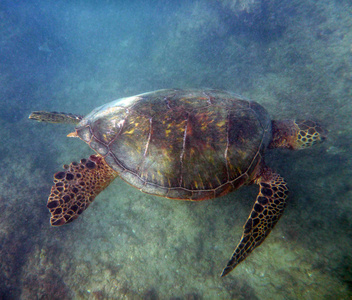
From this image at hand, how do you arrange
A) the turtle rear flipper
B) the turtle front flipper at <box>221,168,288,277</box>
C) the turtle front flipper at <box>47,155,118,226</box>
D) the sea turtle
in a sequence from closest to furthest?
the turtle front flipper at <box>221,168,288,277</box>, the sea turtle, the turtle front flipper at <box>47,155,118,226</box>, the turtle rear flipper

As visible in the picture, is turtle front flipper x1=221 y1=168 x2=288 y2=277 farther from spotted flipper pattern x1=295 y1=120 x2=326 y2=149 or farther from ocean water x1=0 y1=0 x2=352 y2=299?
spotted flipper pattern x1=295 y1=120 x2=326 y2=149

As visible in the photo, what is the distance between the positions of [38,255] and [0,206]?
171cm

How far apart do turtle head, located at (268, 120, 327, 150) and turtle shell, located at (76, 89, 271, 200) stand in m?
0.63

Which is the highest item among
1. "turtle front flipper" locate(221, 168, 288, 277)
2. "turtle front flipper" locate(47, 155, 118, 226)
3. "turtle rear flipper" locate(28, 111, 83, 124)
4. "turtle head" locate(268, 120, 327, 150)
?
"turtle head" locate(268, 120, 327, 150)

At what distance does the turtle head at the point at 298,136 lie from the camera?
312 centimetres

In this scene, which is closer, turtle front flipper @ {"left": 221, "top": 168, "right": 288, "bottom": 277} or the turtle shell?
turtle front flipper @ {"left": 221, "top": 168, "right": 288, "bottom": 277}

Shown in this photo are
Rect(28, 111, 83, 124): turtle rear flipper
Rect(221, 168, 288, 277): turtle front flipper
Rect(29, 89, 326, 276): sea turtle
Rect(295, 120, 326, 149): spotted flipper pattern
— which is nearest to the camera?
Rect(221, 168, 288, 277): turtle front flipper

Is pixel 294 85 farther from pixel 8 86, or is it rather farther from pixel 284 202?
pixel 8 86

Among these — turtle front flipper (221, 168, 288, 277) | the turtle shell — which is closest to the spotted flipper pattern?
the turtle shell

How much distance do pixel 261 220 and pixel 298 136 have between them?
1967 mm

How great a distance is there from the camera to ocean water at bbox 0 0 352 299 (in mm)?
2492

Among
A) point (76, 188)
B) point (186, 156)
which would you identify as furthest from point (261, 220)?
point (76, 188)

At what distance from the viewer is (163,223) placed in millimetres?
3303

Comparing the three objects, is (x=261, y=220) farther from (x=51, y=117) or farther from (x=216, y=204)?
(x=51, y=117)
